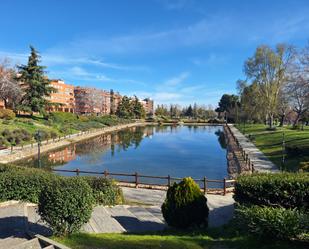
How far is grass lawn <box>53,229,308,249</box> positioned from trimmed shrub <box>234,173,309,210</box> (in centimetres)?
156

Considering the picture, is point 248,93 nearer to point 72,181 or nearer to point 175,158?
point 175,158

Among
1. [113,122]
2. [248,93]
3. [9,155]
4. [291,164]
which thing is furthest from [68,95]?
[291,164]

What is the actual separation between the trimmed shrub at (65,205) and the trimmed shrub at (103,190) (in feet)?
16.1

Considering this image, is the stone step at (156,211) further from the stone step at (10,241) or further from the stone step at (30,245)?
the stone step at (30,245)

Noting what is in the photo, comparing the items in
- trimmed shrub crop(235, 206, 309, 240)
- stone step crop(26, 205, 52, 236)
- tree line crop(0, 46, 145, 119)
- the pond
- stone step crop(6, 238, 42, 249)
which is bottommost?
the pond

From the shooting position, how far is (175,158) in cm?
3462

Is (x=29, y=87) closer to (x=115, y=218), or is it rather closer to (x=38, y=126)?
(x=38, y=126)

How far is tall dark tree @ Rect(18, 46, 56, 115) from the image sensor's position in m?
54.7

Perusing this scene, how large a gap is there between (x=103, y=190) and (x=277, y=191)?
7.22 metres

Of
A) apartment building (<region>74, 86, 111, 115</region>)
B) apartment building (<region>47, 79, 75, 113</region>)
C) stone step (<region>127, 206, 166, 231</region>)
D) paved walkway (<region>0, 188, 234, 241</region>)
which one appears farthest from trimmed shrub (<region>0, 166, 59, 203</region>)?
apartment building (<region>74, 86, 111, 115</region>)

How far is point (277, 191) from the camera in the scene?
903cm

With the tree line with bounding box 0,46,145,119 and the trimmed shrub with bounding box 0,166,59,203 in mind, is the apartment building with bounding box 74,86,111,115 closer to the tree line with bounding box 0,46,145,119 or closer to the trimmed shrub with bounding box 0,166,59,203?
the tree line with bounding box 0,46,145,119

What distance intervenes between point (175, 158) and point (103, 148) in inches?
475

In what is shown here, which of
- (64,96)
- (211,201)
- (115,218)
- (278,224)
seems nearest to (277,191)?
(278,224)
